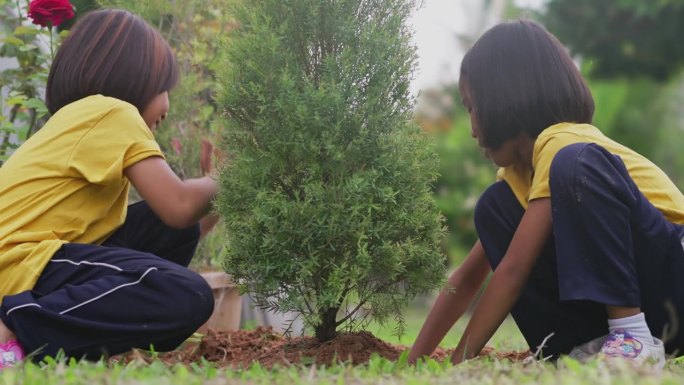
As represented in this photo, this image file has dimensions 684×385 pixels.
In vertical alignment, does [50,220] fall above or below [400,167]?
below

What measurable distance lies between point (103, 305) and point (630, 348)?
179cm

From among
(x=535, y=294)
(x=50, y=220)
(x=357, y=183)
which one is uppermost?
(x=357, y=183)

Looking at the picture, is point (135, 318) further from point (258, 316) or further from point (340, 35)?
point (258, 316)

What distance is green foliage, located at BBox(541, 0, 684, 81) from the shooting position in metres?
12.1

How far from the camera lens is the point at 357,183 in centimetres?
267

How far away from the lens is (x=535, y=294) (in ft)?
10.0

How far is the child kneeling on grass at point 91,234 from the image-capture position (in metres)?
2.92

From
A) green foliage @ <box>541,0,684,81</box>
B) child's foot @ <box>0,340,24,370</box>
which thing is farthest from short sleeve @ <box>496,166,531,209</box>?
green foliage @ <box>541,0,684,81</box>

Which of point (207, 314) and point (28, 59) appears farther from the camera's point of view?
point (28, 59)

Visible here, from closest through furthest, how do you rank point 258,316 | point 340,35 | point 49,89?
point 340,35, point 49,89, point 258,316

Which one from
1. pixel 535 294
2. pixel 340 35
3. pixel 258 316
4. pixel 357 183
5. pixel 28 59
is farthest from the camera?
pixel 258 316

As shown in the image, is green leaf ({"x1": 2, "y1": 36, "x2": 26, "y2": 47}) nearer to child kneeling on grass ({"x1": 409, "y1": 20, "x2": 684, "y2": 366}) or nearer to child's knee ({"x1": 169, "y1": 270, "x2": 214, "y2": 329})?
child's knee ({"x1": 169, "y1": 270, "x2": 214, "y2": 329})

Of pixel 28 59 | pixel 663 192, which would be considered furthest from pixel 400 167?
pixel 28 59

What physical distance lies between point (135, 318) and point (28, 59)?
1976mm
